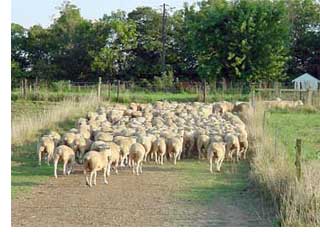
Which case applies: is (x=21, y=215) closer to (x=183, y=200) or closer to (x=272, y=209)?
(x=183, y=200)

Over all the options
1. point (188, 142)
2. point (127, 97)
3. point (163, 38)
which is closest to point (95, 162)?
point (188, 142)

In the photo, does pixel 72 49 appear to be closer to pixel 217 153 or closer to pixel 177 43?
pixel 177 43

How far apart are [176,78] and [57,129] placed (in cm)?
2501

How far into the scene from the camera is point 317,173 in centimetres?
731

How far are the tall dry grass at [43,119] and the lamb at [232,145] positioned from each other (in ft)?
15.4

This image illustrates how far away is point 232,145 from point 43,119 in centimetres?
684

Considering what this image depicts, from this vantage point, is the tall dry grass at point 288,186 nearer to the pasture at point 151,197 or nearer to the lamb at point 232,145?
the pasture at point 151,197

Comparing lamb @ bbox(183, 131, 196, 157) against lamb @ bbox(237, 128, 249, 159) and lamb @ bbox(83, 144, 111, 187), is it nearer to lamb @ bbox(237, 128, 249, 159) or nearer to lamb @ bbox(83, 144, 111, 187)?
lamb @ bbox(237, 128, 249, 159)

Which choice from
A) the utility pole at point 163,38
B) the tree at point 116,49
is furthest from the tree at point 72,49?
the utility pole at point 163,38

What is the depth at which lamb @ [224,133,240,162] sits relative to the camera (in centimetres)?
1155

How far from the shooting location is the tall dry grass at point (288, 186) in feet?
21.9

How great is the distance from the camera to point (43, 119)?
55.2ft
